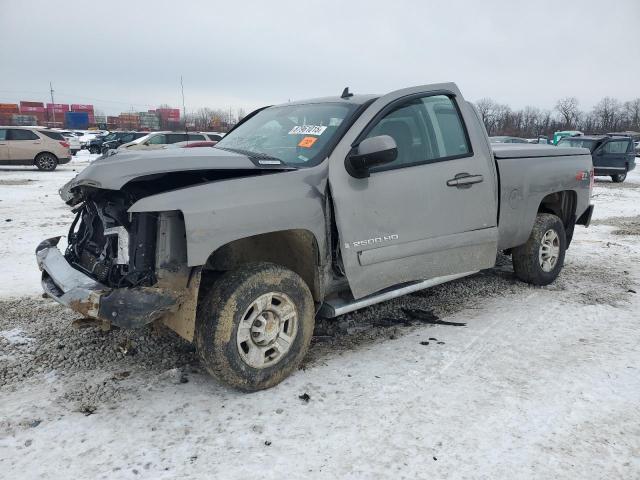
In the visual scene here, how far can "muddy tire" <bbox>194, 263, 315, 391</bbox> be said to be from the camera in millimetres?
2930

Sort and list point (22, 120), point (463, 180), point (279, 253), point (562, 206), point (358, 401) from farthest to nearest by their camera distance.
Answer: point (22, 120), point (562, 206), point (463, 180), point (279, 253), point (358, 401)

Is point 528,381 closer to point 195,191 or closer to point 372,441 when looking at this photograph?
point 372,441

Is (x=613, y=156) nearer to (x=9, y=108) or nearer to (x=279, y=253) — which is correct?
(x=279, y=253)

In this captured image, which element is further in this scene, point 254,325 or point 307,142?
point 307,142

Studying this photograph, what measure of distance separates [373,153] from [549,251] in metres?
3.03

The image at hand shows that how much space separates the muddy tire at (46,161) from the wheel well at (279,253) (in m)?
19.2

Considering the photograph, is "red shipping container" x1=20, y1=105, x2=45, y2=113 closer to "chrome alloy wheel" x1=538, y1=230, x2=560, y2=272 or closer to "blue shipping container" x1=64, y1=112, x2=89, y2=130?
"blue shipping container" x1=64, y1=112, x2=89, y2=130

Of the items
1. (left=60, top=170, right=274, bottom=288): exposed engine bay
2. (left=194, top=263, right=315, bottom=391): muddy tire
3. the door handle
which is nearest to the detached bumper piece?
(left=60, top=170, right=274, bottom=288): exposed engine bay

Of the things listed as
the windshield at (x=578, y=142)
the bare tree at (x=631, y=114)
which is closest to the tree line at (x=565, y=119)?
the bare tree at (x=631, y=114)

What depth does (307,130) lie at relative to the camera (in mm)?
3754

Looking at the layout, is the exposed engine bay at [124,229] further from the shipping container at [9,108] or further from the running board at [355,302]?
the shipping container at [9,108]

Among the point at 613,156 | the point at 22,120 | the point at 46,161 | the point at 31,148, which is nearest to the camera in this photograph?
the point at 31,148

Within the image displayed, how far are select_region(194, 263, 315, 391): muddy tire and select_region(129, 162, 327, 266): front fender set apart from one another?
0.28 m

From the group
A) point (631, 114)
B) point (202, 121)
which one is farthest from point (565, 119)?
point (202, 121)
